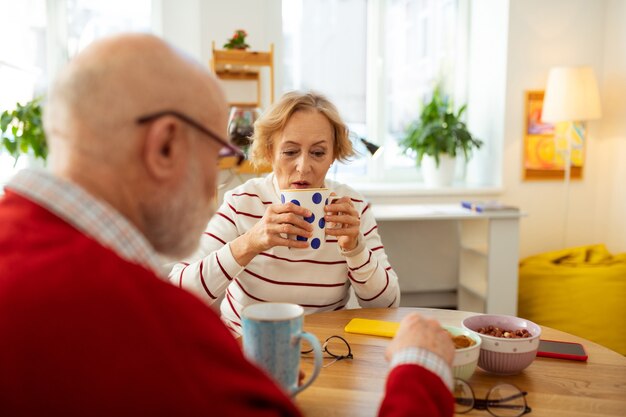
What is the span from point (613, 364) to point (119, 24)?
344 cm

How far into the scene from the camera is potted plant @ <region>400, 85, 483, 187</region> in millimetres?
3555

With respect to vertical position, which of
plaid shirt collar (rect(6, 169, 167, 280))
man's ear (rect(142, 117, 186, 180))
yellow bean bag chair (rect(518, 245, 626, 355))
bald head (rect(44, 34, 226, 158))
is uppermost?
bald head (rect(44, 34, 226, 158))

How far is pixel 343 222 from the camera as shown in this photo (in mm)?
1385

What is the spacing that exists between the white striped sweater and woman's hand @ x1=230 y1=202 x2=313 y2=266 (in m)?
0.13

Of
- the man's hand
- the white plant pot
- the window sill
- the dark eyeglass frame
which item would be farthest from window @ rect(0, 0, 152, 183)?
the man's hand

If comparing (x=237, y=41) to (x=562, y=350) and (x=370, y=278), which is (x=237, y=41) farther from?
(x=562, y=350)

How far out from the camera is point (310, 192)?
130 centimetres

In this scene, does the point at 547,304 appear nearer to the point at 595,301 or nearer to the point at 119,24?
the point at 595,301

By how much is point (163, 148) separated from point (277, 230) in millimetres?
703

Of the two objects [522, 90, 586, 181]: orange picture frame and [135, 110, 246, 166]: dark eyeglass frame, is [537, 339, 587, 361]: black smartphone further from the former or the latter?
[522, 90, 586, 181]: orange picture frame

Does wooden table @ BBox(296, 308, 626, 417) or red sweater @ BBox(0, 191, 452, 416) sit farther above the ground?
red sweater @ BBox(0, 191, 452, 416)

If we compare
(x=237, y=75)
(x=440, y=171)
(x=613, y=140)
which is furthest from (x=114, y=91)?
(x=613, y=140)

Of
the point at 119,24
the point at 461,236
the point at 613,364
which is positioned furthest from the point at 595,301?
the point at 119,24

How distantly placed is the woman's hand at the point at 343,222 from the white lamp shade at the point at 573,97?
231 cm
